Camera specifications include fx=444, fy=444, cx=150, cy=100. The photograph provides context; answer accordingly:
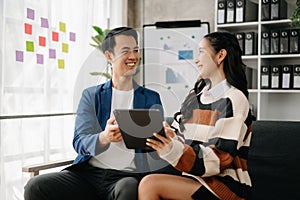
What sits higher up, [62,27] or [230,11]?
[230,11]

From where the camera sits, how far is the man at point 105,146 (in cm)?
187

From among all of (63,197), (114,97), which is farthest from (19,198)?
(114,97)

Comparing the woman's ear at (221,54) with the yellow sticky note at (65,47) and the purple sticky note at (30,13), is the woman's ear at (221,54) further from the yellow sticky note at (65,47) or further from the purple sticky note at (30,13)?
the yellow sticky note at (65,47)

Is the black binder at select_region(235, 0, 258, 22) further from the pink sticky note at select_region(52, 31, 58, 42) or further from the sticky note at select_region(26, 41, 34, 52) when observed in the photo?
the sticky note at select_region(26, 41, 34, 52)

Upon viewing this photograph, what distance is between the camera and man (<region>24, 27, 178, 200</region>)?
73.8 inches

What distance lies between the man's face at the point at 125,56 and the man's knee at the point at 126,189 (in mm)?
457

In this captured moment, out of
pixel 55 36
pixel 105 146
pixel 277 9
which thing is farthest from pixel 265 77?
pixel 105 146

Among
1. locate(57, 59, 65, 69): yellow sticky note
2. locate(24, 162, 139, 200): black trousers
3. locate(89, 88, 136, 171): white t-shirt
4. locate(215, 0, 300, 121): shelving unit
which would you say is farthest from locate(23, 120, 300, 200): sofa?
locate(215, 0, 300, 121): shelving unit

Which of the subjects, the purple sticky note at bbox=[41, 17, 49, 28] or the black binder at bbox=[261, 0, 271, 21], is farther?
the black binder at bbox=[261, 0, 271, 21]

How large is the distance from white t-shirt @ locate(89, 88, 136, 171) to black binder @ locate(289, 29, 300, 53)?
2071mm

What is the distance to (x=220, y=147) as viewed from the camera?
1.67 metres

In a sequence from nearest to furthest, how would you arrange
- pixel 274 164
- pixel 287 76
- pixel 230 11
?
pixel 274 164
pixel 287 76
pixel 230 11

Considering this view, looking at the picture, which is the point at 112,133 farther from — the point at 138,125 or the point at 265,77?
the point at 265,77

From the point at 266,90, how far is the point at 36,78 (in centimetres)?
184
